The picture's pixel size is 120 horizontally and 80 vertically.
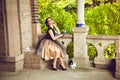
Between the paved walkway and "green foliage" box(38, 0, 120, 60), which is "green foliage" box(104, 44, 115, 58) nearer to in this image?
"green foliage" box(38, 0, 120, 60)

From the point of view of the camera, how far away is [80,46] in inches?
332

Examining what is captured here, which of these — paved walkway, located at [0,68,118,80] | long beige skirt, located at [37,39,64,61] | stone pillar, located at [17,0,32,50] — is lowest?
paved walkway, located at [0,68,118,80]

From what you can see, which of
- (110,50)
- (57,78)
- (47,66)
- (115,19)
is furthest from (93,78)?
(115,19)

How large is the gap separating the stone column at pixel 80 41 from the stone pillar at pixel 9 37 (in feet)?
5.48

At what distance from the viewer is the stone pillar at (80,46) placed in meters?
8.35

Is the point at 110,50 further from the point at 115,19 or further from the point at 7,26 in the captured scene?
the point at 7,26

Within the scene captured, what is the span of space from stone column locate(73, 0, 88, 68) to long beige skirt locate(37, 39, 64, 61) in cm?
50

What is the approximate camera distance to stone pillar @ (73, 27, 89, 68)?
835 centimetres

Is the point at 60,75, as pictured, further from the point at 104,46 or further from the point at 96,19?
the point at 96,19

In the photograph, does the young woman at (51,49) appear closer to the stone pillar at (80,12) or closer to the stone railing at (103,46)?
the stone railing at (103,46)

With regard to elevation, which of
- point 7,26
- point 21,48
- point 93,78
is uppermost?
point 7,26

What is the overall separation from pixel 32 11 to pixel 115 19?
423 centimetres

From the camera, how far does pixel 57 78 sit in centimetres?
750

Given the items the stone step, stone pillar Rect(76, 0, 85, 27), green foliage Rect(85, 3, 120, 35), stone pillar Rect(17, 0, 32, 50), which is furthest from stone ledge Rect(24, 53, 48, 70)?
green foliage Rect(85, 3, 120, 35)
